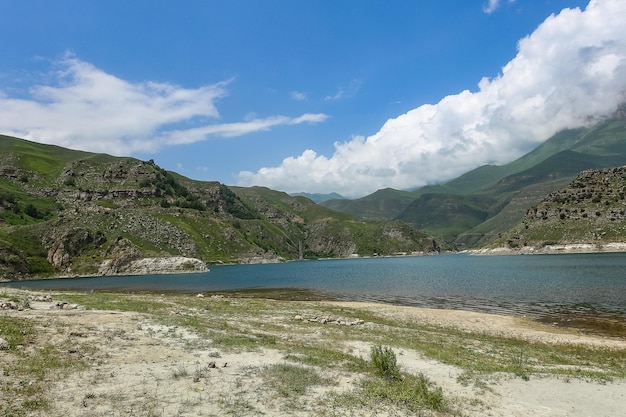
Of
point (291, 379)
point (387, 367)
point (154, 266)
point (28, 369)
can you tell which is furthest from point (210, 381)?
point (154, 266)

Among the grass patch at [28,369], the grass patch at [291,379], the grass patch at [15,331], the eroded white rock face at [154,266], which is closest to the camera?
the grass patch at [28,369]

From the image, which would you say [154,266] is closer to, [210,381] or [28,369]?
[28,369]

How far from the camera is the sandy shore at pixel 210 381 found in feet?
46.0

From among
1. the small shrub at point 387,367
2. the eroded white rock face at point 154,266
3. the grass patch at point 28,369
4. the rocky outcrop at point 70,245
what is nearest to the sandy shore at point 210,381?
the grass patch at point 28,369

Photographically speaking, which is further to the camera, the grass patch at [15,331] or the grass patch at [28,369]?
the grass patch at [15,331]

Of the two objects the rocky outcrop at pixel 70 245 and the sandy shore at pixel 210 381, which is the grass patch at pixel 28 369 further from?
the rocky outcrop at pixel 70 245

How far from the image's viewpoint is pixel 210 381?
55.6 ft

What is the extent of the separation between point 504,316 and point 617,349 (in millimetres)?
18155

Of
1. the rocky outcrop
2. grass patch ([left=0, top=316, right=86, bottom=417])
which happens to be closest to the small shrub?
grass patch ([left=0, top=316, right=86, bottom=417])

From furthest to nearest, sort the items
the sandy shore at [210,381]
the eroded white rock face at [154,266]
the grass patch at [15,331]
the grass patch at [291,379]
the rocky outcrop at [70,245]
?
the eroded white rock face at [154,266] → the rocky outcrop at [70,245] → the grass patch at [15,331] → the grass patch at [291,379] → the sandy shore at [210,381]

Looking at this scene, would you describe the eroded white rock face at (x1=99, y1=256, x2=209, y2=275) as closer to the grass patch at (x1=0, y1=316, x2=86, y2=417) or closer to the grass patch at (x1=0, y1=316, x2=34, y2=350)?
the grass patch at (x1=0, y1=316, x2=34, y2=350)

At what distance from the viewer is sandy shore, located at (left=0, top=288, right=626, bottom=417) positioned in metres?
14.0

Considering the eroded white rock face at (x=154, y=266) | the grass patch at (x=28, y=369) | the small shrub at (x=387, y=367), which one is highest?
the grass patch at (x=28, y=369)

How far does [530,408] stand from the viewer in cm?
1620
